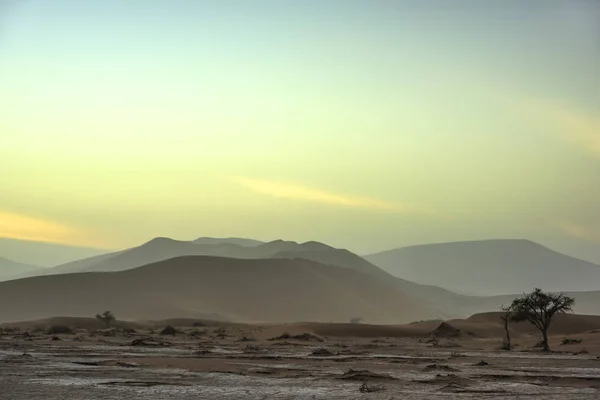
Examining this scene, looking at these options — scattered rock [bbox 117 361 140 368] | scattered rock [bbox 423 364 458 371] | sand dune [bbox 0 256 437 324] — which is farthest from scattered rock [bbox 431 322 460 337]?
sand dune [bbox 0 256 437 324]

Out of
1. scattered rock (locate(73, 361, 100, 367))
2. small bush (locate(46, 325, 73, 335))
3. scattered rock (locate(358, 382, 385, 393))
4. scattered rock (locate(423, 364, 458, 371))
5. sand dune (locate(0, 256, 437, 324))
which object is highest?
sand dune (locate(0, 256, 437, 324))

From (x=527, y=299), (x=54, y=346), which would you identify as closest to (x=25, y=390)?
(x=54, y=346)

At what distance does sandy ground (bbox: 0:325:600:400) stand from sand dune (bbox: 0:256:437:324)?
93817mm

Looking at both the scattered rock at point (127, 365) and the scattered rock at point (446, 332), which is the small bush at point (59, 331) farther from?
the scattered rock at point (127, 365)

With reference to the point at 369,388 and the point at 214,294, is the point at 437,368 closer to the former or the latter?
the point at 369,388

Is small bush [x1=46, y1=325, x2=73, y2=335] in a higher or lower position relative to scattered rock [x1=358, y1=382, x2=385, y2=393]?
higher

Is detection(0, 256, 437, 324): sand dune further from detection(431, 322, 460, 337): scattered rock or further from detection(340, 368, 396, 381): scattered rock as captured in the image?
detection(340, 368, 396, 381): scattered rock

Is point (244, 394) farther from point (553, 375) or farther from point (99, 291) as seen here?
point (99, 291)

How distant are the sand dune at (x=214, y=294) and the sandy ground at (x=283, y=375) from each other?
308 feet

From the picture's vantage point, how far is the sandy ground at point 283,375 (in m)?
25.5

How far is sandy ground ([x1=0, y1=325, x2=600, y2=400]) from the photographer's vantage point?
2550 centimetres

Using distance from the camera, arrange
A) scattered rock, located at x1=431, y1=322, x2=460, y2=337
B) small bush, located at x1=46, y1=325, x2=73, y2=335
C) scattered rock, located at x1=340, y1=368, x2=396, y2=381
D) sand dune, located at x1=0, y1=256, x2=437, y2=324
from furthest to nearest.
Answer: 1. sand dune, located at x1=0, y1=256, x2=437, y2=324
2. scattered rock, located at x1=431, y1=322, x2=460, y2=337
3. small bush, located at x1=46, y1=325, x2=73, y2=335
4. scattered rock, located at x1=340, y1=368, x2=396, y2=381

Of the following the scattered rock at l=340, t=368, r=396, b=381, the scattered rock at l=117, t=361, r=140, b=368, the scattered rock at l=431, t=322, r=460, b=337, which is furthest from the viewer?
the scattered rock at l=431, t=322, r=460, b=337

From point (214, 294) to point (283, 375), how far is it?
5120 inches
